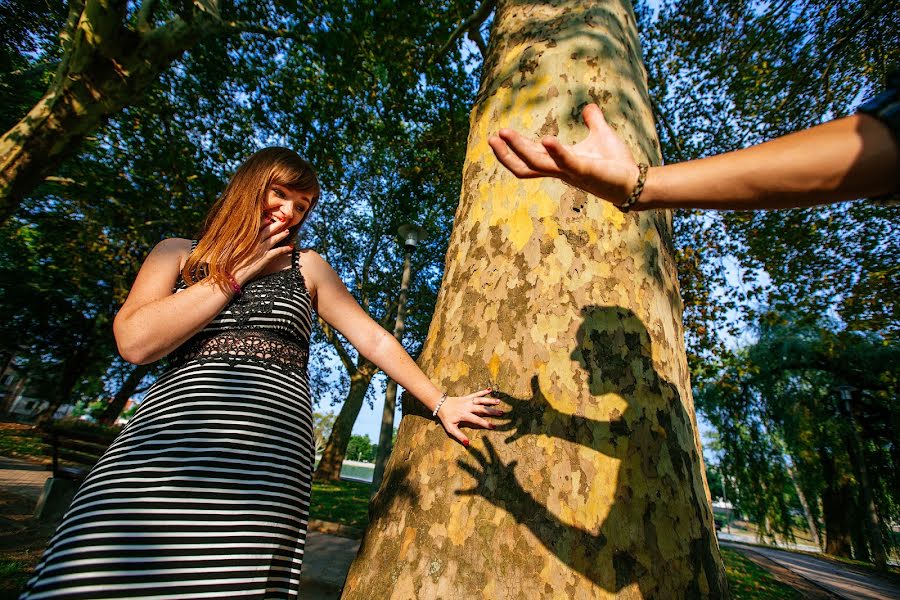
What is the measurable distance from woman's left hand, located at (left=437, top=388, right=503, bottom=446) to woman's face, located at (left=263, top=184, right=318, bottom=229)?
41.4 inches

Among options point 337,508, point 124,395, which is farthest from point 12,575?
point 124,395

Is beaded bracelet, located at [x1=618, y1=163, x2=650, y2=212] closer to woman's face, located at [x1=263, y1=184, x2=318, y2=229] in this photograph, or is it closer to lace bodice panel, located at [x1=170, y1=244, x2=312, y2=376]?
lace bodice panel, located at [x1=170, y1=244, x2=312, y2=376]

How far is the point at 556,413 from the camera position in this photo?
4.19 ft

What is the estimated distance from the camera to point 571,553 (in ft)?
3.56

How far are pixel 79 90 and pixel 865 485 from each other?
21319 mm

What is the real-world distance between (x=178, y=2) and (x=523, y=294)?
6935 mm

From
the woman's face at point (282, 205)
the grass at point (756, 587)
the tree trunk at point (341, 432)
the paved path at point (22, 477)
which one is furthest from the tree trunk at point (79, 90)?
the grass at point (756, 587)

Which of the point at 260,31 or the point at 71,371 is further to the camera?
the point at 71,371

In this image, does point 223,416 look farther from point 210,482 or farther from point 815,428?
point 815,428

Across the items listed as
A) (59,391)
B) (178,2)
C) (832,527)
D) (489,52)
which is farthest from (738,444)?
(59,391)

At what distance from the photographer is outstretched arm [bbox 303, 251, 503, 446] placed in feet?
4.43

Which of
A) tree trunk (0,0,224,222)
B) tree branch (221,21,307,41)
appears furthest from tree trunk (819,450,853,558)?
tree trunk (0,0,224,222)

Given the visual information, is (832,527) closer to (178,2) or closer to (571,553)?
(571,553)

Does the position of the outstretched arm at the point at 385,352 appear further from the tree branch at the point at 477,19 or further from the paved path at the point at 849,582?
the paved path at the point at 849,582
